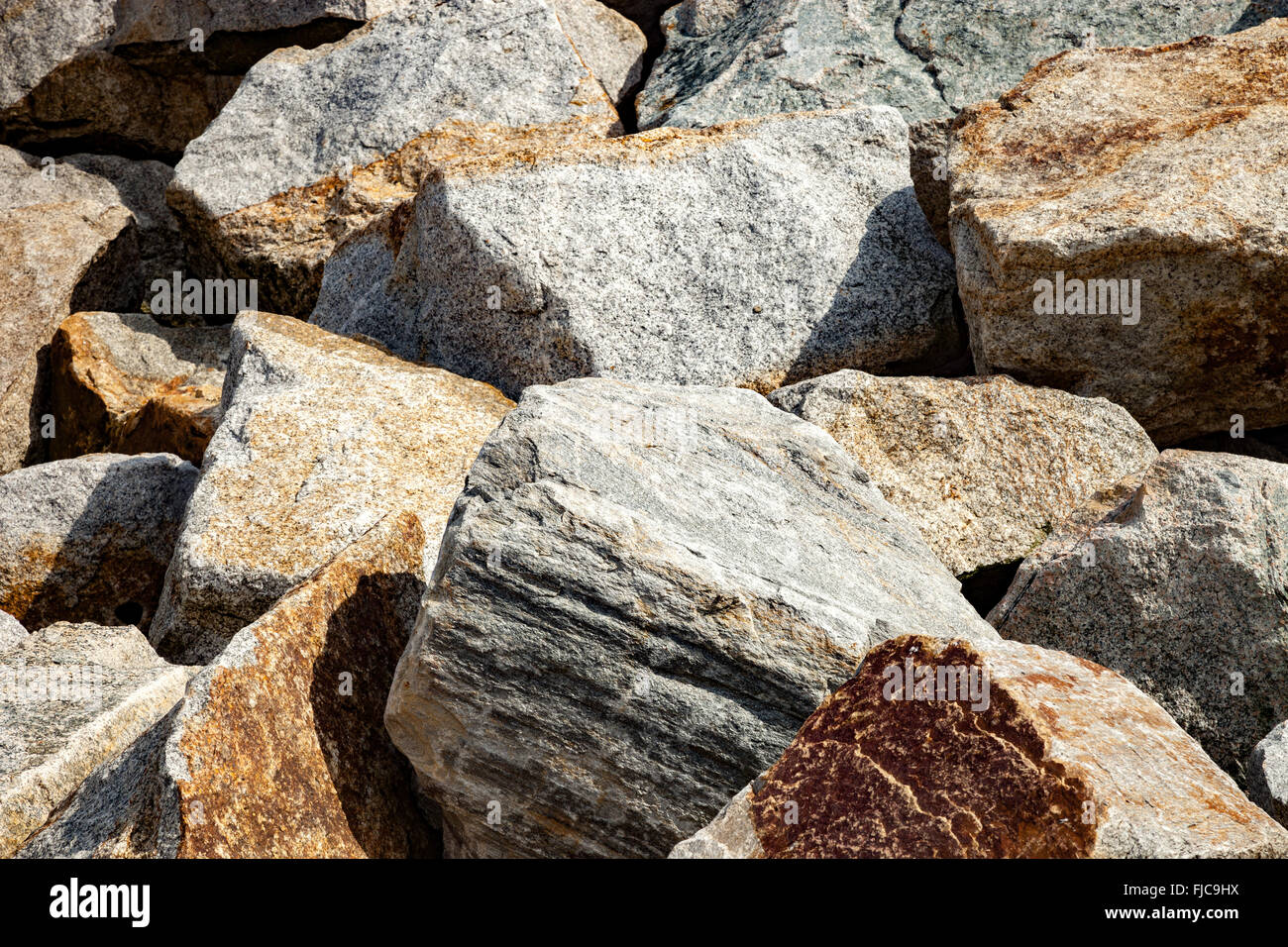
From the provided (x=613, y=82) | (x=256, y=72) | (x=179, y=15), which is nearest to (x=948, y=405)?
(x=613, y=82)

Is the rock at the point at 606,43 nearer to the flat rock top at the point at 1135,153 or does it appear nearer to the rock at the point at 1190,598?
the flat rock top at the point at 1135,153

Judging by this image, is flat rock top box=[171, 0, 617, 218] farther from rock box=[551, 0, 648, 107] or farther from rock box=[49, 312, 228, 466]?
rock box=[49, 312, 228, 466]

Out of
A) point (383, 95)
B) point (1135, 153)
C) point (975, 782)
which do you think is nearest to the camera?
point (975, 782)

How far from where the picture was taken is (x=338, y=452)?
5445mm

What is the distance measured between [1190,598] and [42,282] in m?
7.10

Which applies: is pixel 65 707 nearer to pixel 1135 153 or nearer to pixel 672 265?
pixel 672 265

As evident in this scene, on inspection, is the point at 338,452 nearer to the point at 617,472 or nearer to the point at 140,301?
the point at 617,472

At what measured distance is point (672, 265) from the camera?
20.4 feet

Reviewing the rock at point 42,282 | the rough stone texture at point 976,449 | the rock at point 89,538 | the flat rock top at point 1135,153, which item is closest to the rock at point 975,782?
the rough stone texture at point 976,449

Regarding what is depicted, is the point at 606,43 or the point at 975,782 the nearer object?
the point at 975,782

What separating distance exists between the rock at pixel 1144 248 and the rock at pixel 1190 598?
3.77 ft

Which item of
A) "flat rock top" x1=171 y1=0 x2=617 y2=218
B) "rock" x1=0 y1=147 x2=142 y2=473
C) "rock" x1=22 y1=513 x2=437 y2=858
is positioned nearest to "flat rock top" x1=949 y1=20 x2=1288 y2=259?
"flat rock top" x1=171 y1=0 x2=617 y2=218

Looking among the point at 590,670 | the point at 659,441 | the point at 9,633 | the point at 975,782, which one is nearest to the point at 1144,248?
the point at 659,441
